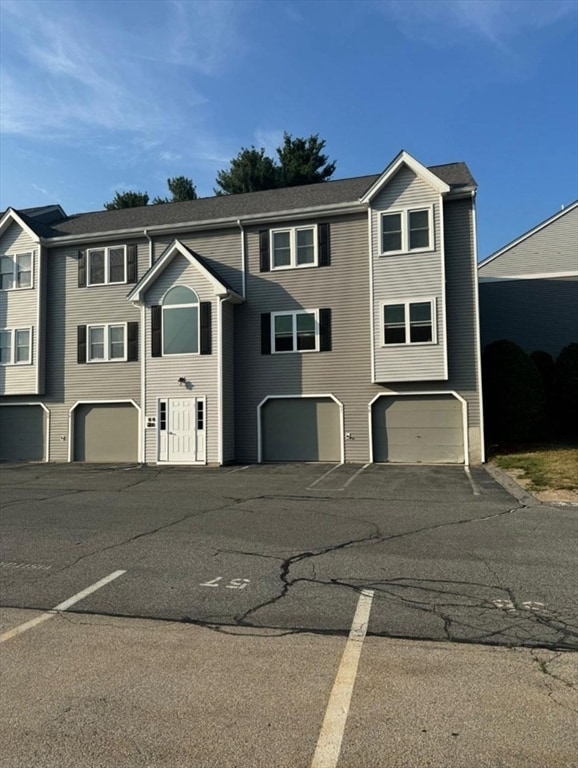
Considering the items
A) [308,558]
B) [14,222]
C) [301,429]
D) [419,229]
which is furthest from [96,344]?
[308,558]

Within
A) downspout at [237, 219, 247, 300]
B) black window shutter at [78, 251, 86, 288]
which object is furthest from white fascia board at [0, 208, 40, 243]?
downspout at [237, 219, 247, 300]

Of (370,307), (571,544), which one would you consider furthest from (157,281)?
(571,544)

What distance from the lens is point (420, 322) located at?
59.9ft

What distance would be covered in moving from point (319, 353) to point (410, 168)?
A: 22.6 feet

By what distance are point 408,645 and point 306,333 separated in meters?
16.0

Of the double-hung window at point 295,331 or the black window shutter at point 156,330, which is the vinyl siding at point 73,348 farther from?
the double-hung window at point 295,331

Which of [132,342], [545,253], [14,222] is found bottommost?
[132,342]

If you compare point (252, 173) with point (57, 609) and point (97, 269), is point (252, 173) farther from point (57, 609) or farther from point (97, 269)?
point (57, 609)

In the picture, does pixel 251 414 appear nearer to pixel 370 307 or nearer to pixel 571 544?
pixel 370 307

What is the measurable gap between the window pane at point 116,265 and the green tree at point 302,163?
69.5 feet

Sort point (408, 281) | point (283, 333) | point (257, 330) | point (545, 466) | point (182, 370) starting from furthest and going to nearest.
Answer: point (257, 330), point (283, 333), point (182, 370), point (408, 281), point (545, 466)

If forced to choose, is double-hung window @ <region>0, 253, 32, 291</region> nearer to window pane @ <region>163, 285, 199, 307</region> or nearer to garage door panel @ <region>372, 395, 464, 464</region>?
window pane @ <region>163, 285, 199, 307</region>

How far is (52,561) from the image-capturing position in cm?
652

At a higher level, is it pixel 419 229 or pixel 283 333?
pixel 419 229
